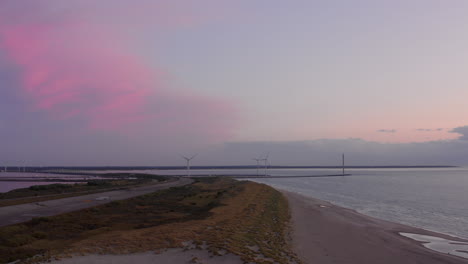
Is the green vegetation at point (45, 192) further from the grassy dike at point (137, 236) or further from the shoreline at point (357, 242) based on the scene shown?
the shoreline at point (357, 242)

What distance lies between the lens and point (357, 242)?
25.9 meters

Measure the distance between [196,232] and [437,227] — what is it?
27067 mm

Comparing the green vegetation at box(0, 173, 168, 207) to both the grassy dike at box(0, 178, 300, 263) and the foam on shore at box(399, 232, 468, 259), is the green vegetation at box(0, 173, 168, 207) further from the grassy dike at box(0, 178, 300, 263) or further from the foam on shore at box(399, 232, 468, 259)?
the foam on shore at box(399, 232, 468, 259)

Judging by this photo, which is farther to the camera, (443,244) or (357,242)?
(443,244)

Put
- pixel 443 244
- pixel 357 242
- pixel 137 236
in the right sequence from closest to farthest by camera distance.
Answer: pixel 137 236
pixel 357 242
pixel 443 244

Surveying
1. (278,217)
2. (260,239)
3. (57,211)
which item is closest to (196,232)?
(260,239)

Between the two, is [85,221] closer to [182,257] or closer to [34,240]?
[34,240]

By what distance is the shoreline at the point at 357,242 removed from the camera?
69.1 ft

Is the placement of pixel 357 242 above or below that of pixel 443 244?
above

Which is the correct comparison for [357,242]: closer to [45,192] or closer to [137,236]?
[137,236]

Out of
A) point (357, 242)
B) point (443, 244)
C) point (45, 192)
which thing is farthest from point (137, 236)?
point (45, 192)

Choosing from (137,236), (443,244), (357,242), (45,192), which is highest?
(137,236)

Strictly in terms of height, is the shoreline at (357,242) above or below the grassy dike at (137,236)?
below

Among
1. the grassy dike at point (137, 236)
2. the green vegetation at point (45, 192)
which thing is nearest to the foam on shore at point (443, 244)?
the grassy dike at point (137, 236)
